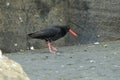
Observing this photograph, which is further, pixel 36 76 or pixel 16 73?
pixel 36 76

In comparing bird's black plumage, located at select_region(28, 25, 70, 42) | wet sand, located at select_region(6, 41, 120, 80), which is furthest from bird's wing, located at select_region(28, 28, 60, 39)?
wet sand, located at select_region(6, 41, 120, 80)

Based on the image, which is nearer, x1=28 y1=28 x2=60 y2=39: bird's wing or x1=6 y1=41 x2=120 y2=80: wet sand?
x1=6 y1=41 x2=120 y2=80: wet sand

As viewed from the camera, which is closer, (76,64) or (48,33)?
(76,64)

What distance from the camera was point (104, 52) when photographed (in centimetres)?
1069

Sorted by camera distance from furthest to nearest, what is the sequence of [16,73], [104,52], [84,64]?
[104,52] → [84,64] → [16,73]

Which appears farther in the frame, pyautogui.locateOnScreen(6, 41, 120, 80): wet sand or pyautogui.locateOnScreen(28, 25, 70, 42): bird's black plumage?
pyautogui.locateOnScreen(28, 25, 70, 42): bird's black plumage

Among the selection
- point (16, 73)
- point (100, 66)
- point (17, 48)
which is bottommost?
point (17, 48)

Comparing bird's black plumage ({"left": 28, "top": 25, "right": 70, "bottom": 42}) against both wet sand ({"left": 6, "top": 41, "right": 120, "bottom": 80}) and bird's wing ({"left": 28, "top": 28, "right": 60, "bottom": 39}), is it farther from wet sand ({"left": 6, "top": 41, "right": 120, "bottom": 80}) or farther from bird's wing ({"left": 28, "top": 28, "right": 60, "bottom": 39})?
wet sand ({"left": 6, "top": 41, "right": 120, "bottom": 80})

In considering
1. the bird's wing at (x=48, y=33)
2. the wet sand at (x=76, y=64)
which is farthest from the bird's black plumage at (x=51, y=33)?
the wet sand at (x=76, y=64)

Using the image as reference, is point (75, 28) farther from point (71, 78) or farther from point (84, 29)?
point (71, 78)

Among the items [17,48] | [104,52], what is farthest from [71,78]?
[17,48]

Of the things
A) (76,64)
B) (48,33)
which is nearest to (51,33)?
(48,33)

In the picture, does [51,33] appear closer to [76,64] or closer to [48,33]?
[48,33]

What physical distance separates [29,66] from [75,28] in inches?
171
